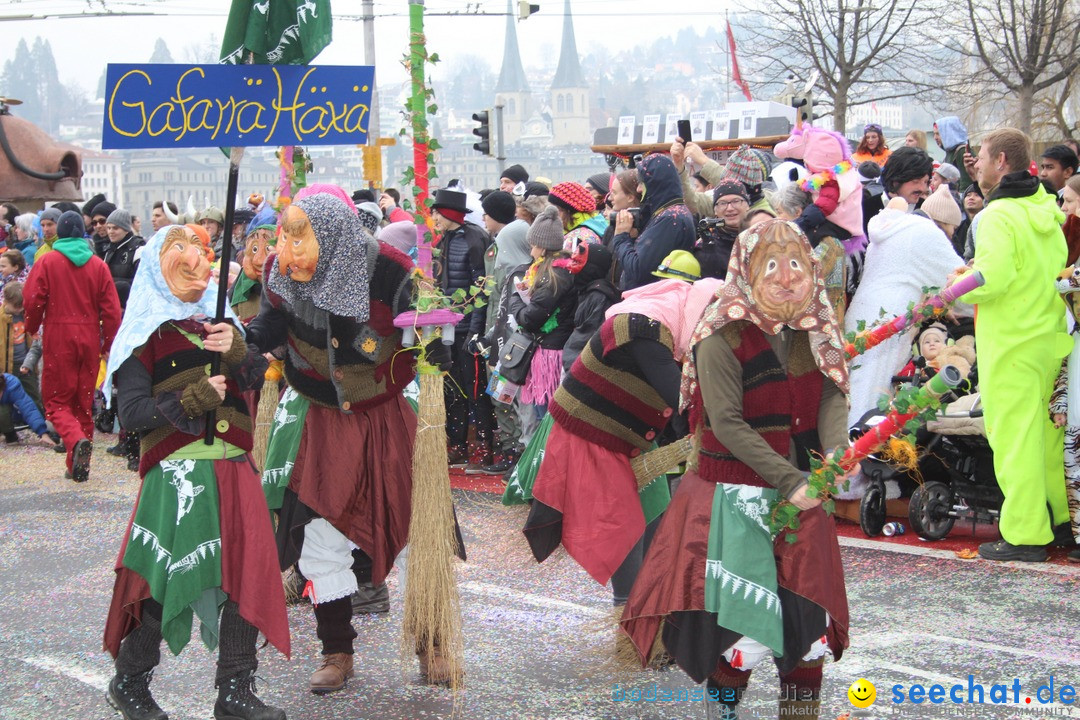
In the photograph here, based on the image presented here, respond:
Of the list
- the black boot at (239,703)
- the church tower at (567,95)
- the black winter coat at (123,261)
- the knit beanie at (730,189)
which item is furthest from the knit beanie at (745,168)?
the church tower at (567,95)

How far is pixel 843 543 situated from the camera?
285 inches

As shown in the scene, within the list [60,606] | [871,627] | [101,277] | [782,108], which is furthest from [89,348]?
[782,108]

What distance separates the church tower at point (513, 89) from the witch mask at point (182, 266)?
12574 cm

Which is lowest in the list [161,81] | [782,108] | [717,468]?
[717,468]

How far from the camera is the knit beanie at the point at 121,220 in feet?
41.1

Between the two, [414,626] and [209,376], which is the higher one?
[209,376]

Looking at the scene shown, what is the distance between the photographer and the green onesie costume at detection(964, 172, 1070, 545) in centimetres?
652

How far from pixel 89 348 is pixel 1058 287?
7792mm

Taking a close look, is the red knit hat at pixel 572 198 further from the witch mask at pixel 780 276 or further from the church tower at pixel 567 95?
the church tower at pixel 567 95

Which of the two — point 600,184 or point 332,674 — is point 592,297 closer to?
point 332,674

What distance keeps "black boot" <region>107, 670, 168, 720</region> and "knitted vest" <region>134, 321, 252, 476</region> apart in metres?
0.78

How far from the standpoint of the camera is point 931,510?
712cm

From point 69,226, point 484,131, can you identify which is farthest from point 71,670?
point 484,131

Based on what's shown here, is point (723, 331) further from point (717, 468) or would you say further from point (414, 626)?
point (414, 626)
